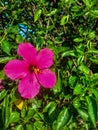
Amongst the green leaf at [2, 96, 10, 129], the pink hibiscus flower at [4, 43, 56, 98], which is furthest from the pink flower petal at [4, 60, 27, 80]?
the green leaf at [2, 96, 10, 129]

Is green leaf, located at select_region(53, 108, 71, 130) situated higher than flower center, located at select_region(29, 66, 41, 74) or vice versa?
flower center, located at select_region(29, 66, 41, 74)

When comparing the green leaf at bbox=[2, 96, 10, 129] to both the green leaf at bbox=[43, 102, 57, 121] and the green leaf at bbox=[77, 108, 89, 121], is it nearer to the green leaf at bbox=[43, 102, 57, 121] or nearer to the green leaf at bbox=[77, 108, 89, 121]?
the green leaf at bbox=[43, 102, 57, 121]

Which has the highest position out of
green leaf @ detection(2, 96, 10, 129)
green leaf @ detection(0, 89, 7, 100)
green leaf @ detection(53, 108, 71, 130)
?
green leaf @ detection(0, 89, 7, 100)

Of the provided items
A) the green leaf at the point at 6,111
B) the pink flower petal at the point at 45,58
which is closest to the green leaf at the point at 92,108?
the pink flower petal at the point at 45,58

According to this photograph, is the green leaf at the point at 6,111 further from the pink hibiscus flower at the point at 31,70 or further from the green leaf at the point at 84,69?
the green leaf at the point at 84,69

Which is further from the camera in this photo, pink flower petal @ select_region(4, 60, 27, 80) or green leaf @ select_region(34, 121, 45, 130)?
green leaf @ select_region(34, 121, 45, 130)

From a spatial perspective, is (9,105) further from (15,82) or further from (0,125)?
(0,125)
